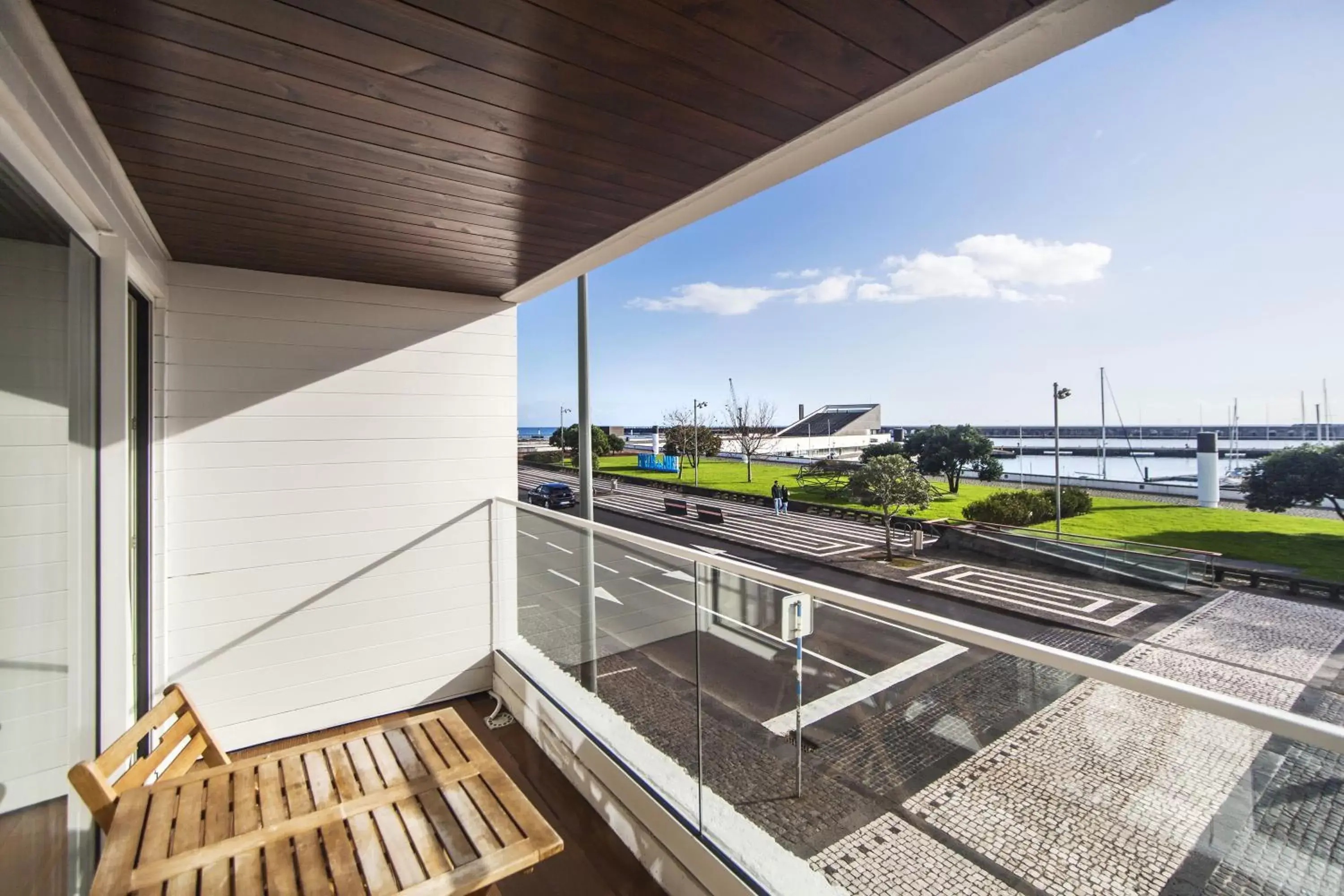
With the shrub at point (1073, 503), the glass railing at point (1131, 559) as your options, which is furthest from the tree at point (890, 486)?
the shrub at point (1073, 503)

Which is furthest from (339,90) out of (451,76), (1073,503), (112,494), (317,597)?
(1073,503)

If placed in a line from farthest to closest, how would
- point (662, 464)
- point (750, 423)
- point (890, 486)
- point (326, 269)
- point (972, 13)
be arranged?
point (750, 423)
point (662, 464)
point (890, 486)
point (326, 269)
point (972, 13)

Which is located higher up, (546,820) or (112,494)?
(112,494)

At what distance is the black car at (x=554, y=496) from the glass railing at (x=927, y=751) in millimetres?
16403

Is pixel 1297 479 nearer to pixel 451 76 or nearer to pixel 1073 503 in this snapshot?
pixel 1073 503

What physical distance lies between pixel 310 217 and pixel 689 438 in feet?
96.9

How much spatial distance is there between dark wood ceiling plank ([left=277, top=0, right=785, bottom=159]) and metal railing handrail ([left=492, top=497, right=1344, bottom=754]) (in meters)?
1.20

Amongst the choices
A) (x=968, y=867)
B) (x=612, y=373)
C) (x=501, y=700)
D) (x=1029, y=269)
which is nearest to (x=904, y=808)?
(x=968, y=867)

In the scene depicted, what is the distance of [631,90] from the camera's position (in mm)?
1360

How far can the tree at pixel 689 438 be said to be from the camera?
3133cm

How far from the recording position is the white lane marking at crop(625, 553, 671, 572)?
213 cm

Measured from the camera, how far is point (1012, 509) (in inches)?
837

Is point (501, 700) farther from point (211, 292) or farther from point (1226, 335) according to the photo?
point (1226, 335)

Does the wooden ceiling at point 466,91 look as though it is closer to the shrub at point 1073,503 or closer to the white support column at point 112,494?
the white support column at point 112,494
